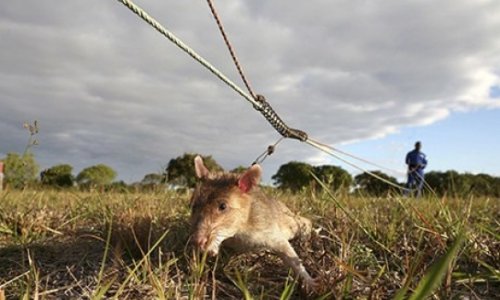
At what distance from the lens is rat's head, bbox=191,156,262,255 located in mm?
3334

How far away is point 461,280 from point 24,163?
3780 millimetres

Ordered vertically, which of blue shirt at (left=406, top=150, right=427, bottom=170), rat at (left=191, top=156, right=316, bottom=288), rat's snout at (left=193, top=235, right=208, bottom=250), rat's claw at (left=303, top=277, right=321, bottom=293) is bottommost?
rat's claw at (left=303, top=277, right=321, bottom=293)

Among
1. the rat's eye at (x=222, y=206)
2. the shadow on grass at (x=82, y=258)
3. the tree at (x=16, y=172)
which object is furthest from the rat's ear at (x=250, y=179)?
the tree at (x=16, y=172)

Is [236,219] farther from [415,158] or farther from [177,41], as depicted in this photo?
[415,158]

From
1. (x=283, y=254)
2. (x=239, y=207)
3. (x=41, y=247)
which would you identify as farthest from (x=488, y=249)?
(x=41, y=247)

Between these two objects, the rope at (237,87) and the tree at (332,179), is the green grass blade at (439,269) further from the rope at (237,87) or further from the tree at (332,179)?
the tree at (332,179)

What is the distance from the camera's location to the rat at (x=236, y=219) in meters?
3.35

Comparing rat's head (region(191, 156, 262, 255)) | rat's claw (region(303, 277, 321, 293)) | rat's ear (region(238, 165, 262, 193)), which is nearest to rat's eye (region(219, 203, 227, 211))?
rat's head (region(191, 156, 262, 255))

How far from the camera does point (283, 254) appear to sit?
356cm

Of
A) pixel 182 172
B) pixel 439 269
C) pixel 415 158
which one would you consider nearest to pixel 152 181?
pixel 182 172

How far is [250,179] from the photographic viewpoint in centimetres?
371

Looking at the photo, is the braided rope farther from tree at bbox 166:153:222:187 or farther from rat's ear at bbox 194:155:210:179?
tree at bbox 166:153:222:187

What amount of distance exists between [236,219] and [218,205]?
0.62 feet

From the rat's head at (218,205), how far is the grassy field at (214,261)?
0.63 ft
